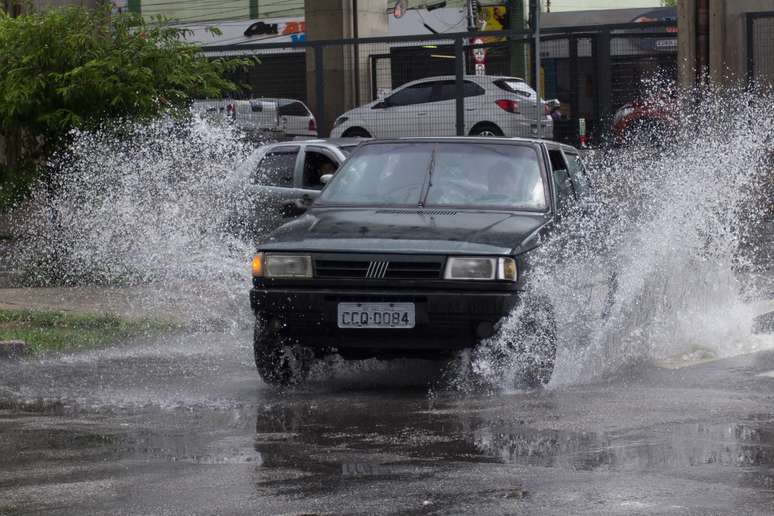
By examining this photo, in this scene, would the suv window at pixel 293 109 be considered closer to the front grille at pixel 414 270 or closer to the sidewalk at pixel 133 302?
the sidewalk at pixel 133 302

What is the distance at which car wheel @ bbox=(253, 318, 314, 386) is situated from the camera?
27.8ft

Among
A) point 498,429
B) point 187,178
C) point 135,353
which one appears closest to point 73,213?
point 187,178

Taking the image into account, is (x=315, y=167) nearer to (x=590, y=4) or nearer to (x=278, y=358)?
(x=278, y=358)

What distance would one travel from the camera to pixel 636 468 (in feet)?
19.8

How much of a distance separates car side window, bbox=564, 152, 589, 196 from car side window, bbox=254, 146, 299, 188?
5.96 m

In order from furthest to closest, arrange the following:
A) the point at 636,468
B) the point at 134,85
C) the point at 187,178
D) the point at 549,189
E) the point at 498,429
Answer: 1. the point at 187,178
2. the point at 134,85
3. the point at 549,189
4. the point at 498,429
5. the point at 636,468

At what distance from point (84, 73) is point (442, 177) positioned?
22.2 ft

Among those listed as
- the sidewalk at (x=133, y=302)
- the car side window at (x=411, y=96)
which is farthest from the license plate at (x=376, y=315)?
the car side window at (x=411, y=96)

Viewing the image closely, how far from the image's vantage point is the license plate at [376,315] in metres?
8.11

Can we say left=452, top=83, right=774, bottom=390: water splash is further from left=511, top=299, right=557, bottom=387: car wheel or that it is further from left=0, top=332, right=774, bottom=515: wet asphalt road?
left=0, top=332, right=774, bottom=515: wet asphalt road

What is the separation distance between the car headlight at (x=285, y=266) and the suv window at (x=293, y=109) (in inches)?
553

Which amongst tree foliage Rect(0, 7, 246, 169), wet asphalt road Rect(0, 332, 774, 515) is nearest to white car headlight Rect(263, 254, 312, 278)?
wet asphalt road Rect(0, 332, 774, 515)

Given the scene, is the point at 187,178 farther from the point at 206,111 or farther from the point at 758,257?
the point at 758,257

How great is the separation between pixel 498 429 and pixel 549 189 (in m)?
2.63
